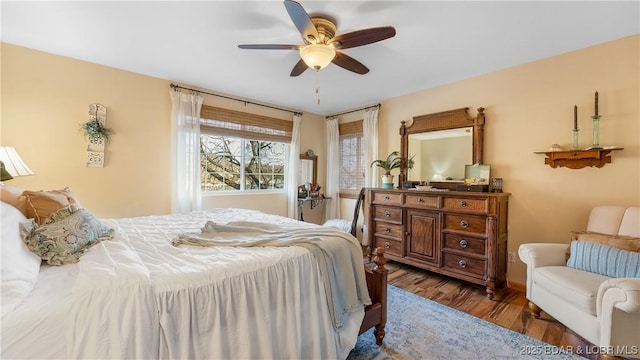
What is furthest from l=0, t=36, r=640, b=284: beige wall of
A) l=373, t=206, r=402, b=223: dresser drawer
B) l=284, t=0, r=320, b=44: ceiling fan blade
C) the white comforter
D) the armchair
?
l=284, t=0, r=320, b=44: ceiling fan blade

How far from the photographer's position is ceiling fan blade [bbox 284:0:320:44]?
1.47m

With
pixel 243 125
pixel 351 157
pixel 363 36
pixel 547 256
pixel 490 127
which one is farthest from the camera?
pixel 351 157

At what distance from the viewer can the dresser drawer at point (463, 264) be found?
2617 millimetres

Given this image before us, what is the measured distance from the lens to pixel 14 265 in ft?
3.14

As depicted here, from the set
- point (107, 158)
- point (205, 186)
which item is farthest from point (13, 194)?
point (205, 186)

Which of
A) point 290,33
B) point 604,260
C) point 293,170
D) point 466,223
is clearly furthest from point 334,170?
point 604,260

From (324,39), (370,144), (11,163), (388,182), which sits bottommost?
(388,182)

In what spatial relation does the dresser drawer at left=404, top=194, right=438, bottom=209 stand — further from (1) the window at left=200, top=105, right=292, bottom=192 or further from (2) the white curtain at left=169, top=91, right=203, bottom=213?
(2) the white curtain at left=169, top=91, right=203, bottom=213

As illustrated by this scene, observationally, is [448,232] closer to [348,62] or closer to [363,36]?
[348,62]

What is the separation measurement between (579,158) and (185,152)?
444 centimetres

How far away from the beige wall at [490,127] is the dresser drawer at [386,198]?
116 cm

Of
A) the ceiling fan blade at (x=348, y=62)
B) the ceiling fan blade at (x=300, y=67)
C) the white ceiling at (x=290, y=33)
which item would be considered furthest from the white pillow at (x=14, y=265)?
the ceiling fan blade at (x=348, y=62)

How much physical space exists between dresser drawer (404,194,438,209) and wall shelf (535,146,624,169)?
115 cm

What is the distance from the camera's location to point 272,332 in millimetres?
1298
